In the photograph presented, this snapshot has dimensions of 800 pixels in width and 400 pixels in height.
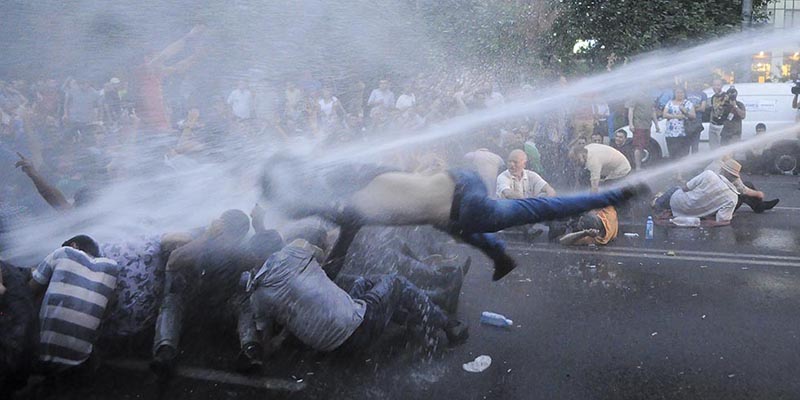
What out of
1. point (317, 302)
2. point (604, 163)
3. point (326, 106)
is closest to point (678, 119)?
point (604, 163)

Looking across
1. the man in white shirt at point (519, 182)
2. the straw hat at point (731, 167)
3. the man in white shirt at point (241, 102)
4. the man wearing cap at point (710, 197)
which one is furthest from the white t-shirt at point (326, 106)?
the straw hat at point (731, 167)

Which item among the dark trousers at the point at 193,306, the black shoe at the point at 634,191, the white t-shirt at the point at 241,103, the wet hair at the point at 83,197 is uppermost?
the wet hair at the point at 83,197

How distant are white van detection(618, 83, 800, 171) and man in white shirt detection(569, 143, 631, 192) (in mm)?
4479

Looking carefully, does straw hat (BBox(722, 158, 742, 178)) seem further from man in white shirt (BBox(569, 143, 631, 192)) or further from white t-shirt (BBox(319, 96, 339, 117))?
white t-shirt (BBox(319, 96, 339, 117))

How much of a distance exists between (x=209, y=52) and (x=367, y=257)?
6.17 meters

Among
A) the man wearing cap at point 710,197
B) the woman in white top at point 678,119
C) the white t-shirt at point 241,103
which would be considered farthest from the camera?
the woman in white top at point 678,119

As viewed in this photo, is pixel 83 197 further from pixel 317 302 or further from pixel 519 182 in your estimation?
pixel 519 182

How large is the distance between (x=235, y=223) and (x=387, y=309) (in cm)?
116

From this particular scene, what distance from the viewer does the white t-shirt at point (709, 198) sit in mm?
8180

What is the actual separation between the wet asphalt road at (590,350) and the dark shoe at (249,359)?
0.09 metres

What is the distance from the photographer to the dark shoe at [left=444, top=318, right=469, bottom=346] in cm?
453

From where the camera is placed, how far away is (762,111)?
12500mm

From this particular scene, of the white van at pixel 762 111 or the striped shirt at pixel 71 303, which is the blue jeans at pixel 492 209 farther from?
the white van at pixel 762 111

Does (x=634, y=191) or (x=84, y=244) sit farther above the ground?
(x=84, y=244)
